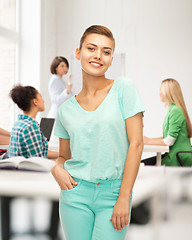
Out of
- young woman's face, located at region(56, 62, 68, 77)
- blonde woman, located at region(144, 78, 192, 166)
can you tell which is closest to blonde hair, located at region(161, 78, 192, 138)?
blonde woman, located at region(144, 78, 192, 166)

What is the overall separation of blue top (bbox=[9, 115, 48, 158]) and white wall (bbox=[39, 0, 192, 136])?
168 inches

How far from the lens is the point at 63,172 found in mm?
891

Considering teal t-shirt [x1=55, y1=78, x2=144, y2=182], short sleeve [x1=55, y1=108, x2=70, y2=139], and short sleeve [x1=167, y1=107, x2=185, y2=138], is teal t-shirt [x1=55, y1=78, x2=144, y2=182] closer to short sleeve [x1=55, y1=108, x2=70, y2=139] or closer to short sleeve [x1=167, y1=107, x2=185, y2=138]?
short sleeve [x1=55, y1=108, x2=70, y2=139]

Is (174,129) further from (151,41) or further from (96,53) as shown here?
(151,41)

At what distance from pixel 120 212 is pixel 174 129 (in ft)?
8.09

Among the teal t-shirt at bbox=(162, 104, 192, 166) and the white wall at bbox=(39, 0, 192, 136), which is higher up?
the white wall at bbox=(39, 0, 192, 136)

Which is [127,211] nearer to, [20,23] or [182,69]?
[182,69]

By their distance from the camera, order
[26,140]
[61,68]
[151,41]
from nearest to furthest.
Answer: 1. [26,140]
2. [61,68]
3. [151,41]

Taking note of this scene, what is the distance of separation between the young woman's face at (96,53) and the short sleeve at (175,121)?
2.40 metres

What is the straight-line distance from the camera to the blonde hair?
327cm

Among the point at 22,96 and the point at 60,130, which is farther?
the point at 22,96

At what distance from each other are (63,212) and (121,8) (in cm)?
613

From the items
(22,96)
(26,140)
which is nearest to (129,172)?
(26,140)

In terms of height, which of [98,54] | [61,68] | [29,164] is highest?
[61,68]
